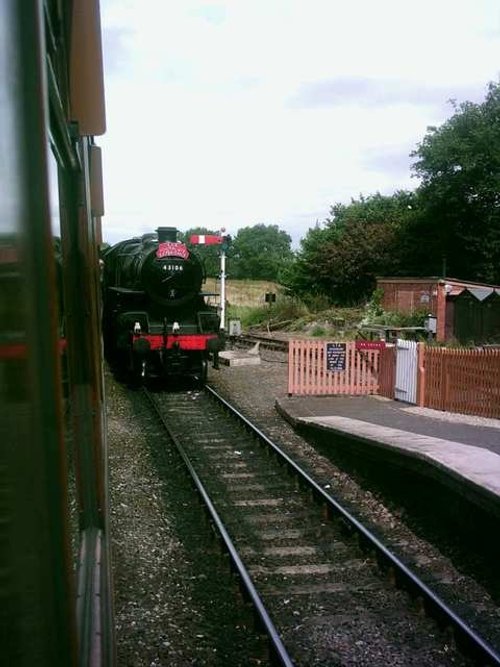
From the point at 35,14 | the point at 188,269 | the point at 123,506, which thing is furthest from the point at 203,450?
the point at 35,14

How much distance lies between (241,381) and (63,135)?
14158 mm

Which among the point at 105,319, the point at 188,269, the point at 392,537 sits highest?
the point at 188,269

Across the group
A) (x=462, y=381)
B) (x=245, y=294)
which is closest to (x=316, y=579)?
(x=462, y=381)

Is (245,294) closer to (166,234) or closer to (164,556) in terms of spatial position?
(166,234)

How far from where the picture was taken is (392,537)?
6270 mm

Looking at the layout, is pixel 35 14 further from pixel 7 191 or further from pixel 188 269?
pixel 188 269

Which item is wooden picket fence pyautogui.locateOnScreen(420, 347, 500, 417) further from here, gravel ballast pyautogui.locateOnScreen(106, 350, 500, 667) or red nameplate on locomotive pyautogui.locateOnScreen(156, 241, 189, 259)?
red nameplate on locomotive pyautogui.locateOnScreen(156, 241, 189, 259)

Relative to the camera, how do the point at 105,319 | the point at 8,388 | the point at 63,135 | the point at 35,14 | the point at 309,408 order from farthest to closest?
the point at 105,319 < the point at 309,408 < the point at 63,135 < the point at 35,14 < the point at 8,388

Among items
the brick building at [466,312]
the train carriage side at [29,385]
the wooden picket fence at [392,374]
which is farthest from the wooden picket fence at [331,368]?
the train carriage side at [29,385]

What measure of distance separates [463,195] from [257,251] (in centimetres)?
9510

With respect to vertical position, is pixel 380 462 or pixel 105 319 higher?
pixel 105 319

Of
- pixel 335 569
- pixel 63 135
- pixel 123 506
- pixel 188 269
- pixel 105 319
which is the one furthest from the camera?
pixel 105 319

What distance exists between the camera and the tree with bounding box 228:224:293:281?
109625 mm

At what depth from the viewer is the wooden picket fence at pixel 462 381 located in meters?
11.1
